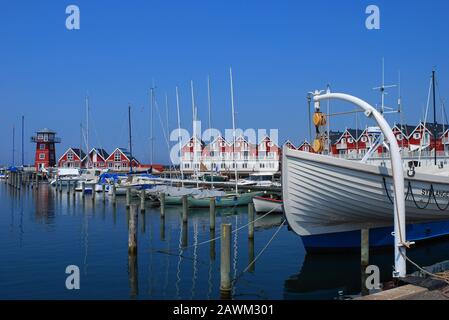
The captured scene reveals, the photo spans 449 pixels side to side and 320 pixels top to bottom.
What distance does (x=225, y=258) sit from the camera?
12203 mm

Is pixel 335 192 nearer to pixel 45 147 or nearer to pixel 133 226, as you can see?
pixel 133 226

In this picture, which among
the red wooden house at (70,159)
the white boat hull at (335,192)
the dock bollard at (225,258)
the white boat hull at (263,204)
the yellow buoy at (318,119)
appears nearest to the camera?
the dock bollard at (225,258)

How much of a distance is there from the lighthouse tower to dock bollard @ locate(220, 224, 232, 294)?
89.6 meters

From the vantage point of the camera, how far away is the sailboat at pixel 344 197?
1561cm

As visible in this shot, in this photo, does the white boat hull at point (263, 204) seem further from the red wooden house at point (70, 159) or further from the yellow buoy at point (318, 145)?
the red wooden house at point (70, 159)

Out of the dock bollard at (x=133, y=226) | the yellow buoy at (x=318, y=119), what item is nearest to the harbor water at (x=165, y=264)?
the dock bollard at (x=133, y=226)

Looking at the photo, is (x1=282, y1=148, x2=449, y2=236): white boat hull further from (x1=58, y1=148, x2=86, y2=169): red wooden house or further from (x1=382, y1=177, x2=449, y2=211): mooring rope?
(x1=58, y1=148, x2=86, y2=169): red wooden house

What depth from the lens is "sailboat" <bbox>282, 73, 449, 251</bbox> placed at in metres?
15.6

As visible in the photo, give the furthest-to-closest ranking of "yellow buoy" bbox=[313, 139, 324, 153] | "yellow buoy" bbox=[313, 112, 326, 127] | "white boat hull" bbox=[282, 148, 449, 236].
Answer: "yellow buoy" bbox=[313, 139, 324, 153], "white boat hull" bbox=[282, 148, 449, 236], "yellow buoy" bbox=[313, 112, 326, 127]

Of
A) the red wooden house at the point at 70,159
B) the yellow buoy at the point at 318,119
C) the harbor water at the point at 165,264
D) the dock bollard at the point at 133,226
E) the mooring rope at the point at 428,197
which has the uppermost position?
the yellow buoy at the point at 318,119

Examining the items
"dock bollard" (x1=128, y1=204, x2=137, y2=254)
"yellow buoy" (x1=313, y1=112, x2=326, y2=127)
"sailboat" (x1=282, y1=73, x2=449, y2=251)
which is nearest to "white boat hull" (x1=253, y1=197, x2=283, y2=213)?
"sailboat" (x1=282, y1=73, x2=449, y2=251)

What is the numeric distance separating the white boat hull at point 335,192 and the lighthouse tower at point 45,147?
87.4 m
